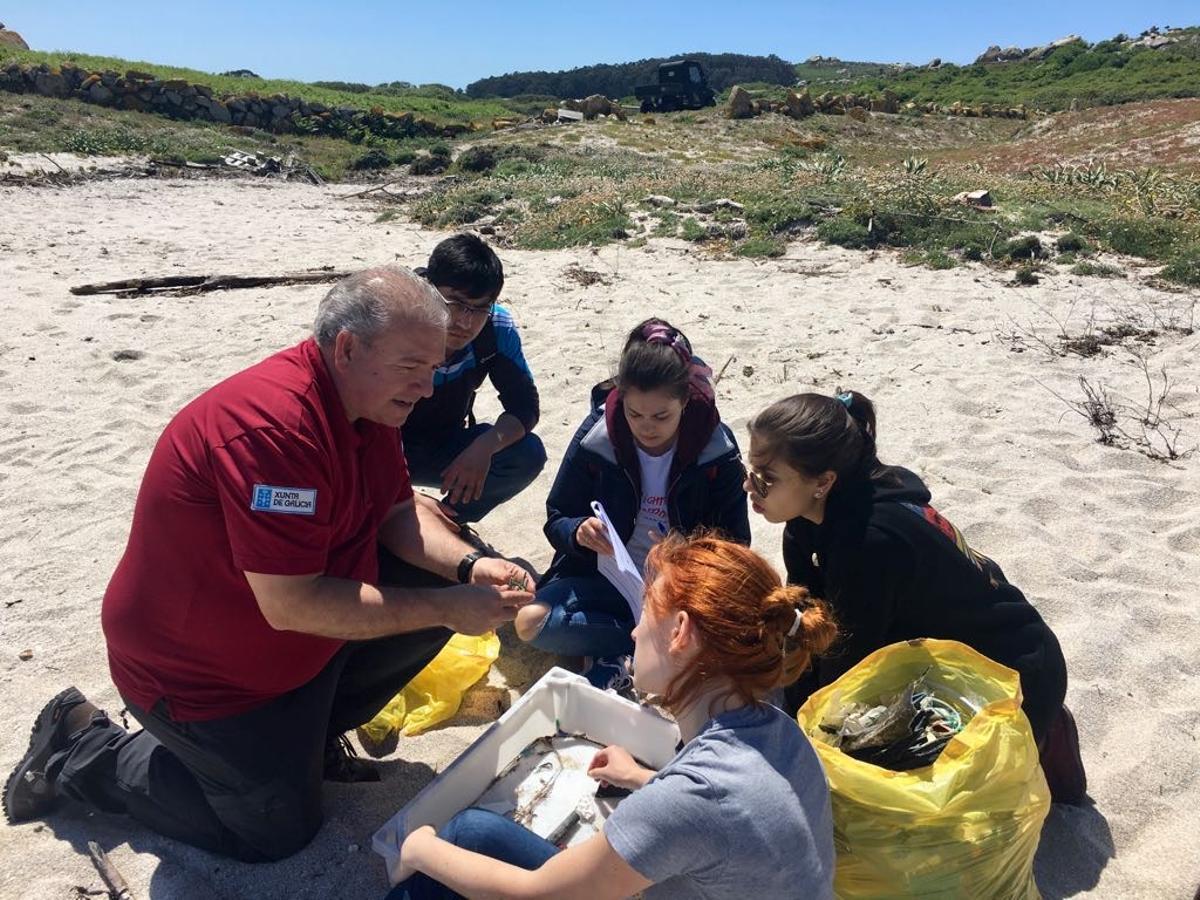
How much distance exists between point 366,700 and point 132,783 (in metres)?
0.70

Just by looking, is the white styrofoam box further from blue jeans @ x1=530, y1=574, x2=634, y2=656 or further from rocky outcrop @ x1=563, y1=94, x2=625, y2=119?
rocky outcrop @ x1=563, y1=94, x2=625, y2=119

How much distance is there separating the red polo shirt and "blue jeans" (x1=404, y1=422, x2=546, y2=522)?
5.45ft

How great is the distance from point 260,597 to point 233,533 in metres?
0.19

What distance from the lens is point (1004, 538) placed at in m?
4.12

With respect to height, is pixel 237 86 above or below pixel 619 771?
above

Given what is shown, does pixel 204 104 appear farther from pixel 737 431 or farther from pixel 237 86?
pixel 737 431

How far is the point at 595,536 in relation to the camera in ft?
10.1

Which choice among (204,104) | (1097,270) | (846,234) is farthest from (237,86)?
(1097,270)

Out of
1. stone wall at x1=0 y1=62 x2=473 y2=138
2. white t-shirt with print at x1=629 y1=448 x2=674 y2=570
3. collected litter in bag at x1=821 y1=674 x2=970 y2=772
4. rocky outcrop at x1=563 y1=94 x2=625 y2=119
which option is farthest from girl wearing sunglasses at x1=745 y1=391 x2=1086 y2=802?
rocky outcrop at x1=563 y1=94 x2=625 y2=119

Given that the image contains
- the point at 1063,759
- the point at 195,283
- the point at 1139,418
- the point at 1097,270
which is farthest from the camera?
the point at 195,283

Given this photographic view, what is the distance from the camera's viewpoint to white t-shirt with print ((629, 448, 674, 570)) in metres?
3.37

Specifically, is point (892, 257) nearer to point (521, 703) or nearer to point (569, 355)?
point (569, 355)

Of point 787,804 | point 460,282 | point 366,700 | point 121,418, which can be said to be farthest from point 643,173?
point 787,804

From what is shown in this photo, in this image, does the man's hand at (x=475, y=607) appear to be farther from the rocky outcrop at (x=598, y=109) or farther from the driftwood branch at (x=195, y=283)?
the rocky outcrop at (x=598, y=109)
